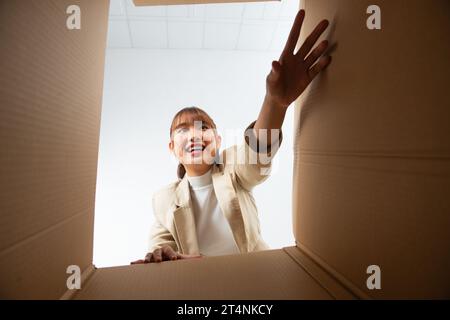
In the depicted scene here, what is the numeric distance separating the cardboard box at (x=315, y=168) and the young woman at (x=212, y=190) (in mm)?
243

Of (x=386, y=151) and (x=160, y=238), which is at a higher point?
(x=386, y=151)

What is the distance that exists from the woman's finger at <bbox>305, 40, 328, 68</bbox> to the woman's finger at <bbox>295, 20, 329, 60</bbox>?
2 cm

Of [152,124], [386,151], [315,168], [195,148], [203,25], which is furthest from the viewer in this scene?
[152,124]

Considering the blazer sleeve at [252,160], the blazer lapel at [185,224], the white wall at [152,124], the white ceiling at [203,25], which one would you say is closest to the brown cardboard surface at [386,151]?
the blazer sleeve at [252,160]

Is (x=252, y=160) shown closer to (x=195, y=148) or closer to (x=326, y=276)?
(x=195, y=148)

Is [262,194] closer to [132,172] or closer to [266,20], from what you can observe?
[132,172]

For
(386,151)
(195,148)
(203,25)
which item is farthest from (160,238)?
(203,25)

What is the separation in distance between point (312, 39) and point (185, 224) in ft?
1.78

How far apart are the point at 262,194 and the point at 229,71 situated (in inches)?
42.0

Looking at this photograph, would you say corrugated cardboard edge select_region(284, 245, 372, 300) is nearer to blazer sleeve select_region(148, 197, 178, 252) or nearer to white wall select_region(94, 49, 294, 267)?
blazer sleeve select_region(148, 197, 178, 252)

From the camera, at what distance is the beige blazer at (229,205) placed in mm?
734

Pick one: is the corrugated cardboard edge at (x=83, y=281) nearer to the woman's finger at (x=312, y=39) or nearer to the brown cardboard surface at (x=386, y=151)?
the brown cardboard surface at (x=386, y=151)

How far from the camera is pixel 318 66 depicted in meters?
0.36

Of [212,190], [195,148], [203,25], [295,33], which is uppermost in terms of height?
[203,25]
